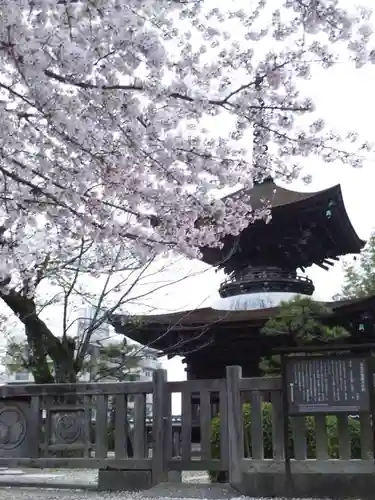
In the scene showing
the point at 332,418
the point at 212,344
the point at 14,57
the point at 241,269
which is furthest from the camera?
the point at 241,269

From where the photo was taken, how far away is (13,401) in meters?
7.03

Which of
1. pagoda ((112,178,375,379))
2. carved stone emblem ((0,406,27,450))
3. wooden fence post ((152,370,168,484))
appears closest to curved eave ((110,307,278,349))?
pagoda ((112,178,375,379))

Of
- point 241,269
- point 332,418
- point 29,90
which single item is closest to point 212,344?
point 241,269

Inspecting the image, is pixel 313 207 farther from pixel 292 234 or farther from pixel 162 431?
pixel 162 431

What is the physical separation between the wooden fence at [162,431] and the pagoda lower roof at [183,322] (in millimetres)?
4156

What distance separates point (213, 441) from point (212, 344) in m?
5.29

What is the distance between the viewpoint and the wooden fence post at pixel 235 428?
596cm

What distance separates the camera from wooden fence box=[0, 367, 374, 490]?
586 cm

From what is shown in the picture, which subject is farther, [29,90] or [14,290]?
[14,290]

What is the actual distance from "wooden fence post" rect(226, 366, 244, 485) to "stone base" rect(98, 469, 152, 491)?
3.36 feet

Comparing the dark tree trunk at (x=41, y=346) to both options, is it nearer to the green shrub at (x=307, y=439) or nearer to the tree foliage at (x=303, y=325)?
the green shrub at (x=307, y=439)

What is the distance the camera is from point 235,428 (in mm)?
6039

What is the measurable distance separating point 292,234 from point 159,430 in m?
7.16

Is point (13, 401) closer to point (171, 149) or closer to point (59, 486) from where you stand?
point (59, 486)
